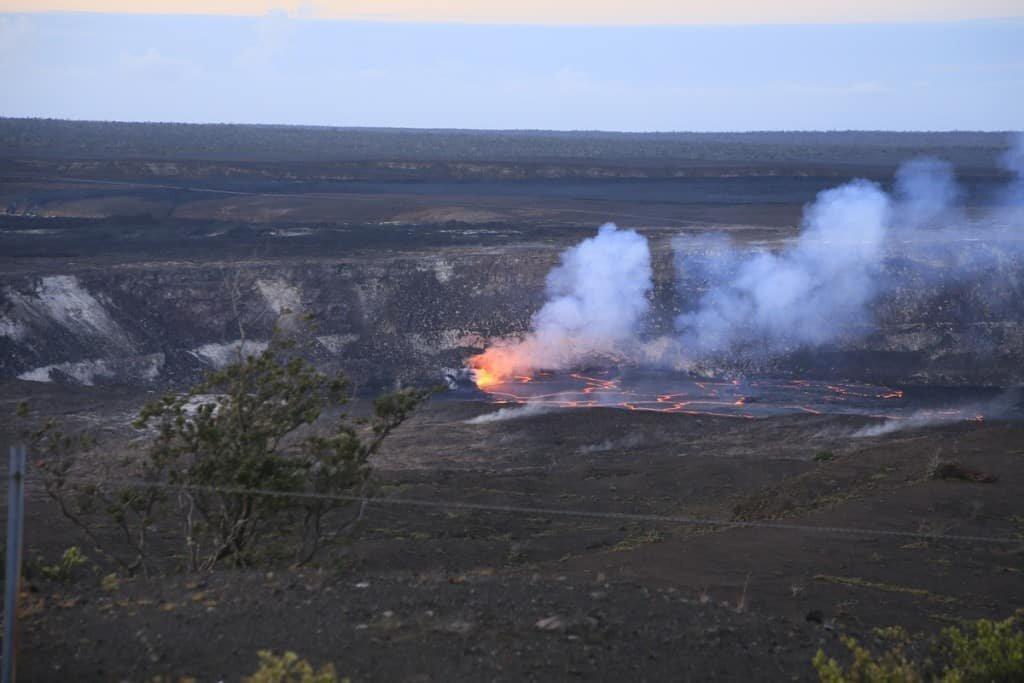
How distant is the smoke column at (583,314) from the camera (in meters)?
34.2

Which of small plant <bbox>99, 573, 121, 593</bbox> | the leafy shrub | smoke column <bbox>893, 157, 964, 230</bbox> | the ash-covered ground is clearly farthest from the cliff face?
small plant <bbox>99, 573, 121, 593</bbox>

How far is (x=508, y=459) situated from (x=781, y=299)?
17.1 m

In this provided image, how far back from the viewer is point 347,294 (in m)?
36.8

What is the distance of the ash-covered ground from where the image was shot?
883cm

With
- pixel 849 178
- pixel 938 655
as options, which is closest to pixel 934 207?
pixel 849 178

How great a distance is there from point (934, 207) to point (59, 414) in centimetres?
4920

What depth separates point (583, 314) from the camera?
35719 millimetres

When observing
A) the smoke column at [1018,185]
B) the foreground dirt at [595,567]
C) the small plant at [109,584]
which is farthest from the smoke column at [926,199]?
the small plant at [109,584]

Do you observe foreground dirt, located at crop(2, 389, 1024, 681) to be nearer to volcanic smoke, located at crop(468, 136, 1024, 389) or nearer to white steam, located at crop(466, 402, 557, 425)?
white steam, located at crop(466, 402, 557, 425)

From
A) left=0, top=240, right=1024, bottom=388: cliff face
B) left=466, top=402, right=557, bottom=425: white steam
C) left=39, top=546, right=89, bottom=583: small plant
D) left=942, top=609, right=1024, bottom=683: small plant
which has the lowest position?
left=466, top=402, right=557, bottom=425: white steam

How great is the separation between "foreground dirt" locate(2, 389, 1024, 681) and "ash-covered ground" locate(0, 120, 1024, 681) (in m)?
0.05

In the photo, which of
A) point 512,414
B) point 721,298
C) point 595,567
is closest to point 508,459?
point 512,414

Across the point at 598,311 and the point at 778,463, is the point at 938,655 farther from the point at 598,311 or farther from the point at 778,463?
the point at 598,311

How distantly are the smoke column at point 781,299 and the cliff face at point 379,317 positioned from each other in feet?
2.27
